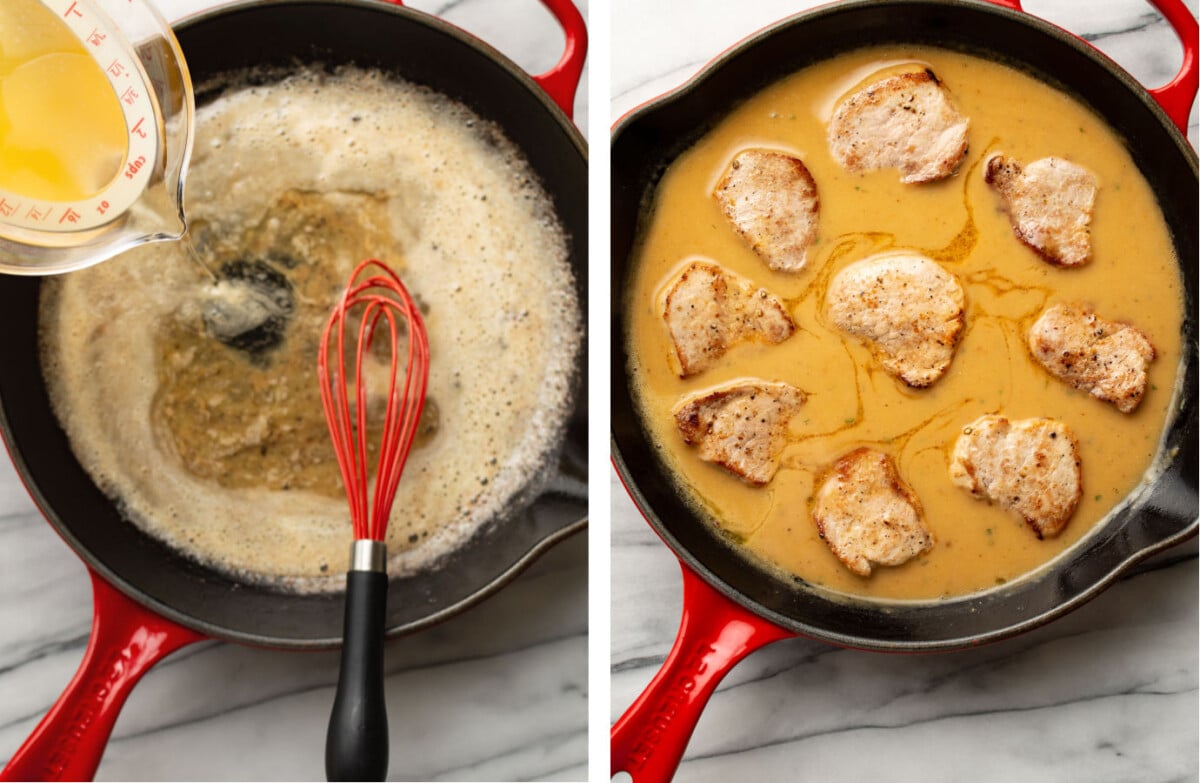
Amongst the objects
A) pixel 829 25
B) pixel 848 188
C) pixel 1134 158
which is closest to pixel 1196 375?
pixel 1134 158

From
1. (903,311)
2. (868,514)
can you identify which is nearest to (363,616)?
(868,514)

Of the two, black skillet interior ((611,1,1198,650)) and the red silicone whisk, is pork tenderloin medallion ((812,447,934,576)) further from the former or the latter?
the red silicone whisk

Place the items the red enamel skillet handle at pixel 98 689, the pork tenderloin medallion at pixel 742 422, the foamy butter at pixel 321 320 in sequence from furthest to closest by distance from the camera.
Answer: the foamy butter at pixel 321 320 → the pork tenderloin medallion at pixel 742 422 → the red enamel skillet handle at pixel 98 689

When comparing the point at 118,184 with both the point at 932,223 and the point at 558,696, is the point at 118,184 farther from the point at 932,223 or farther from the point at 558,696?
the point at 932,223

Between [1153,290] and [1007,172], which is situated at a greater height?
[1007,172]

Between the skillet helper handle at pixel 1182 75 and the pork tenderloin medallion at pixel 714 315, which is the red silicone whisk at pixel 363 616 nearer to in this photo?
the pork tenderloin medallion at pixel 714 315

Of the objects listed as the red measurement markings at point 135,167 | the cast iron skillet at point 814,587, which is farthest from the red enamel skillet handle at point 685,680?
the red measurement markings at point 135,167
